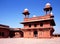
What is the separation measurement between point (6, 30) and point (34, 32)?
951 centimetres

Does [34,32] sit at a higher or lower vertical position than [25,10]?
lower

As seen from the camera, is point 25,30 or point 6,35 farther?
point 6,35

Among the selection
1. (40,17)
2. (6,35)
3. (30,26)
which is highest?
(40,17)

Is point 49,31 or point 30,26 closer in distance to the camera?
point 49,31

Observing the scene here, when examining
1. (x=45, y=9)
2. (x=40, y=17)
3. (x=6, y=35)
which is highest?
(x=45, y=9)

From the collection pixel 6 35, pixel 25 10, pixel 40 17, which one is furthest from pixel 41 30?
pixel 6 35

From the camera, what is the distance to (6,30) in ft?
109

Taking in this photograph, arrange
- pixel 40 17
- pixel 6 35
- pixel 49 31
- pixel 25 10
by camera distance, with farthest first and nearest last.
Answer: pixel 6 35, pixel 25 10, pixel 40 17, pixel 49 31

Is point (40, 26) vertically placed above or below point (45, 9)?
below

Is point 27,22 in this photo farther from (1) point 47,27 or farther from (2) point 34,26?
(1) point 47,27

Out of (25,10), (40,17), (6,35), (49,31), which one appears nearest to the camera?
(49,31)

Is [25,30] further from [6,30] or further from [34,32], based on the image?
[6,30]

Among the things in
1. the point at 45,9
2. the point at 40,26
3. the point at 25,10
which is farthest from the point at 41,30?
the point at 25,10

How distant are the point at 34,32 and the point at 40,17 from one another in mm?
3711
